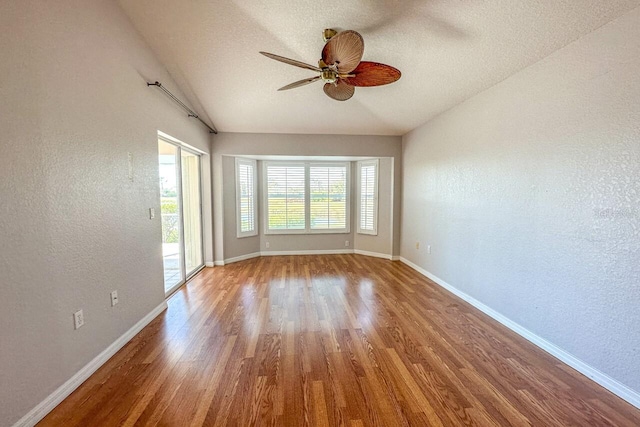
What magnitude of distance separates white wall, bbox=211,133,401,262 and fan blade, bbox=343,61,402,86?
2.48m

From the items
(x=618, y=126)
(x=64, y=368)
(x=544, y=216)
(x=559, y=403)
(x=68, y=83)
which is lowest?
(x=559, y=403)

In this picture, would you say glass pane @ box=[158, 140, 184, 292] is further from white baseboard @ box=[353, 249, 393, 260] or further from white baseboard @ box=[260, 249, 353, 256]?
white baseboard @ box=[353, 249, 393, 260]

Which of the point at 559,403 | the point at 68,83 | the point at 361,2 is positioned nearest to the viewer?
the point at 559,403

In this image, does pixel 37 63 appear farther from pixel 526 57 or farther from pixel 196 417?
pixel 526 57

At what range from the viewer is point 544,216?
224cm

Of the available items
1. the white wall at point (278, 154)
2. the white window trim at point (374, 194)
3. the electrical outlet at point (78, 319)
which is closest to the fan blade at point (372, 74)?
the white wall at point (278, 154)

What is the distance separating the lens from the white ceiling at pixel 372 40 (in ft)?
6.48

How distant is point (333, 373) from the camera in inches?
75.0

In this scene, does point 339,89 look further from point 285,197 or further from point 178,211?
point 285,197

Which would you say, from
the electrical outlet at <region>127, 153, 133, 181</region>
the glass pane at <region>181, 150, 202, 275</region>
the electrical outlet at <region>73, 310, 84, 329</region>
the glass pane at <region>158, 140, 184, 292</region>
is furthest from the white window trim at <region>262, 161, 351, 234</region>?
the electrical outlet at <region>73, 310, 84, 329</region>

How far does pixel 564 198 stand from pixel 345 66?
2011mm

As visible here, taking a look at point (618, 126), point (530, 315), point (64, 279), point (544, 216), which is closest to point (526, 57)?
point (618, 126)

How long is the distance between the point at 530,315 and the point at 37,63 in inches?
159

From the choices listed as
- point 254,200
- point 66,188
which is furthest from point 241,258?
point 66,188
